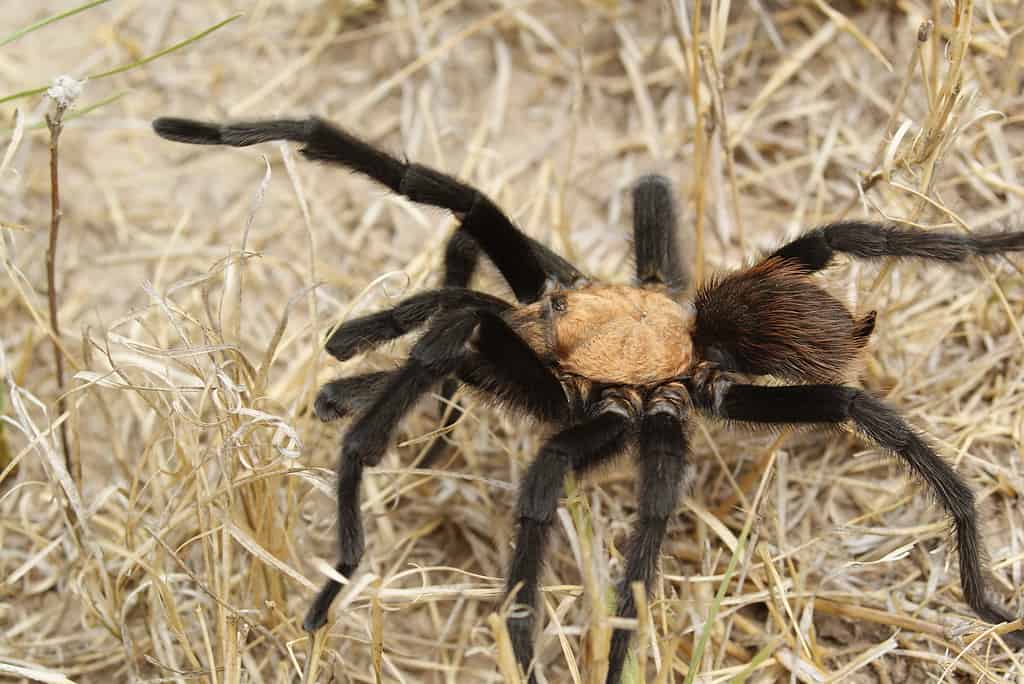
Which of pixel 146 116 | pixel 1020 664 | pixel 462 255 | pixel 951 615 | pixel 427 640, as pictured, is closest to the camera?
pixel 1020 664

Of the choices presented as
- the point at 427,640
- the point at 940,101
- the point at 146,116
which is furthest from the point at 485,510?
the point at 146,116

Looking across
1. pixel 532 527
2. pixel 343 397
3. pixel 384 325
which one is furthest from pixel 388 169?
pixel 532 527

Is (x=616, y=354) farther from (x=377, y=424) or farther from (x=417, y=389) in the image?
→ (x=377, y=424)

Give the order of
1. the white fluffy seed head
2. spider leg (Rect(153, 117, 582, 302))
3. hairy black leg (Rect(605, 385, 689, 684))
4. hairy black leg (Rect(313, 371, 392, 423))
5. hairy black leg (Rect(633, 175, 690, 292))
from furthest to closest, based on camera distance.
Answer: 1. hairy black leg (Rect(633, 175, 690, 292))
2. spider leg (Rect(153, 117, 582, 302))
3. hairy black leg (Rect(313, 371, 392, 423))
4. the white fluffy seed head
5. hairy black leg (Rect(605, 385, 689, 684))

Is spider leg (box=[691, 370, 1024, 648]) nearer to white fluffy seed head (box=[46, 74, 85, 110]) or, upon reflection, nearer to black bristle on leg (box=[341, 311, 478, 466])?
black bristle on leg (box=[341, 311, 478, 466])

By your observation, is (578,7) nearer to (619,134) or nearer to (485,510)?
(619,134)

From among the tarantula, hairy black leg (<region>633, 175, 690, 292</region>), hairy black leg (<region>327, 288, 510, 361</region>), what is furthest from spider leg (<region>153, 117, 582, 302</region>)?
hairy black leg (<region>633, 175, 690, 292</region>)
